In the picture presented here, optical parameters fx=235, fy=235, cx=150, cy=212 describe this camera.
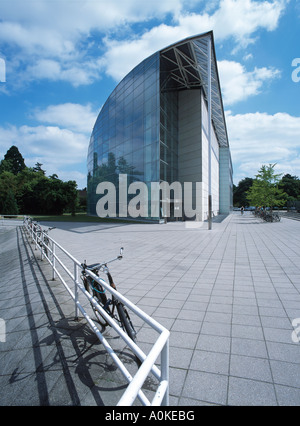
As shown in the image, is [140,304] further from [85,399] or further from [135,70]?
[135,70]

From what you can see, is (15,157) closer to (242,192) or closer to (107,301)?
(242,192)

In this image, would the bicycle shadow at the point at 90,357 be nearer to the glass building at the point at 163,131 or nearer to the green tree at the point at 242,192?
the glass building at the point at 163,131

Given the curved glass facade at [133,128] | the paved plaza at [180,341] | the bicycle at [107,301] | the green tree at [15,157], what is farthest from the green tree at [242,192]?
the bicycle at [107,301]

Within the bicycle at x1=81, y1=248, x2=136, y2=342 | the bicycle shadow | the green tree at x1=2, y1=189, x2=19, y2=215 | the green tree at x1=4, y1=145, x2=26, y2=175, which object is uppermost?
the green tree at x1=4, y1=145, x2=26, y2=175

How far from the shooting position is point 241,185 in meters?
91.2

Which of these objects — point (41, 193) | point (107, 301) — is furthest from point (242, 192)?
point (107, 301)

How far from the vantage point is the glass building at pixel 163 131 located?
23.3 metres

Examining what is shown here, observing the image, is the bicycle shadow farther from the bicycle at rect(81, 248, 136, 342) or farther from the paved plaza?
the bicycle at rect(81, 248, 136, 342)

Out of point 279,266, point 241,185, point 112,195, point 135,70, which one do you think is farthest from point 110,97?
point 241,185

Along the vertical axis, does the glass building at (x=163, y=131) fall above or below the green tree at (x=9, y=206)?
above

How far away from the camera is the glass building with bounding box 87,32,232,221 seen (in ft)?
76.5

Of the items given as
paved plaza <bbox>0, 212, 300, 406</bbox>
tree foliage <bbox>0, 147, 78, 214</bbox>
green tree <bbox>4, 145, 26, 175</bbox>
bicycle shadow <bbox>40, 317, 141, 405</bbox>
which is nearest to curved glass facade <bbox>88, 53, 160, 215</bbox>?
tree foliage <bbox>0, 147, 78, 214</bbox>
